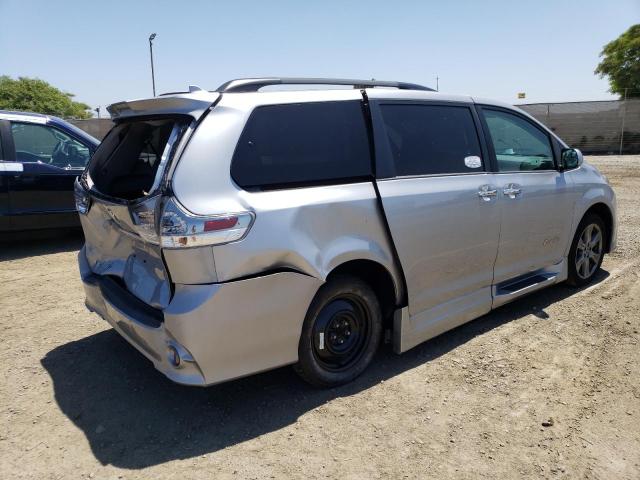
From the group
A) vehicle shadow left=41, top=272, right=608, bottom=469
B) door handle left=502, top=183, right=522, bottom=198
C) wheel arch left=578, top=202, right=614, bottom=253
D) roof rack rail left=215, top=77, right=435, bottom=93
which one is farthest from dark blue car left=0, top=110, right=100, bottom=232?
wheel arch left=578, top=202, right=614, bottom=253

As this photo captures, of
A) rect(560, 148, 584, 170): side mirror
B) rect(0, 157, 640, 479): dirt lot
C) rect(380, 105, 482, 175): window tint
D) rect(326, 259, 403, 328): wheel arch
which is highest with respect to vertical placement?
rect(380, 105, 482, 175): window tint

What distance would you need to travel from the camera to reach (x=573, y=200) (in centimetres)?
451

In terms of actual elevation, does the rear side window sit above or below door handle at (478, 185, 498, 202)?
above

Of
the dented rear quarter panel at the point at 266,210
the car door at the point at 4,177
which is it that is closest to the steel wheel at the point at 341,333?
the dented rear quarter panel at the point at 266,210

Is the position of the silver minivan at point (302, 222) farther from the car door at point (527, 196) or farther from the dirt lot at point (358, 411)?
the dirt lot at point (358, 411)

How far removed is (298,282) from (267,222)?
0.39 meters

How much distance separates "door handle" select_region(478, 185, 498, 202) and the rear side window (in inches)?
40.5

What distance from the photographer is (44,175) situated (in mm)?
6398

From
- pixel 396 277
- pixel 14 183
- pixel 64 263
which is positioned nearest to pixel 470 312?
pixel 396 277

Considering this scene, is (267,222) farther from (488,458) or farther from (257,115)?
(488,458)

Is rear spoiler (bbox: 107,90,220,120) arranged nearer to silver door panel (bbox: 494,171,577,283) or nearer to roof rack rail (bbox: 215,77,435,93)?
roof rack rail (bbox: 215,77,435,93)

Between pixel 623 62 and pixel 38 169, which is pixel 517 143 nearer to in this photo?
pixel 38 169

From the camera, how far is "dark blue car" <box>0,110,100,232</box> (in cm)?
621

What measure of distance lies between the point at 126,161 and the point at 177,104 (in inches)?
36.5
